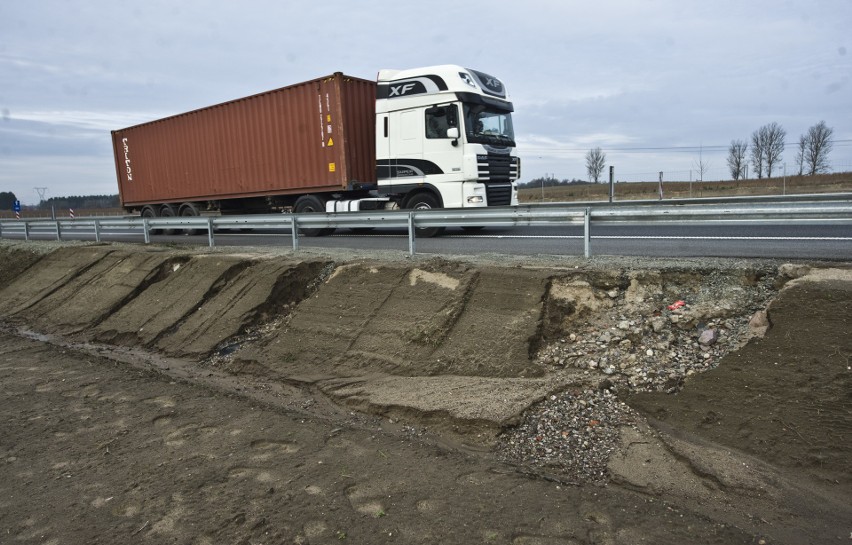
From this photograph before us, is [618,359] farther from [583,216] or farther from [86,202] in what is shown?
[86,202]

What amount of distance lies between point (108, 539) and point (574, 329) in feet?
12.9

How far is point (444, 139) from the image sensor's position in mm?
12539

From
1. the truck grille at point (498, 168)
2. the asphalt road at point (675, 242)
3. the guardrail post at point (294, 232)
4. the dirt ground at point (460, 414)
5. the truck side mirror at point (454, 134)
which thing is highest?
the truck side mirror at point (454, 134)

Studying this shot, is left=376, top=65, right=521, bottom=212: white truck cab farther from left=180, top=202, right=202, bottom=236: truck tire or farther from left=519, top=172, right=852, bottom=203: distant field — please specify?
left=519, top=172, right=852, bottom=203: distant field

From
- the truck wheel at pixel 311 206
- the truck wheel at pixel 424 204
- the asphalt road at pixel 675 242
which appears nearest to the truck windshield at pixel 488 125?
the truck wheel at pixel 424 204

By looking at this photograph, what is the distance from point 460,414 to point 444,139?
9258 millimetres

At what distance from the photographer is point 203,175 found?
18.1 m

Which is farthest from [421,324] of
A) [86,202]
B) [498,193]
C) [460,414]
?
[86,202]

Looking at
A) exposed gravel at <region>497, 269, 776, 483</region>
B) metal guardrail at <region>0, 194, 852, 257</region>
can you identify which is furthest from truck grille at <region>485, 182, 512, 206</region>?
exposed gravel at <region>497, 269, 776, 483</region>

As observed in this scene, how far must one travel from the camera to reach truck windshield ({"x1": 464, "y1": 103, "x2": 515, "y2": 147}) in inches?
488

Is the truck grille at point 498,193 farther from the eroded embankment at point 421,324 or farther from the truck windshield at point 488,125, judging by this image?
the eroded embankment at point 421,324

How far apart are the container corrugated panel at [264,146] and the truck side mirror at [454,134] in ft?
10.6

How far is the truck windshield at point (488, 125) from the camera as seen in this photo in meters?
12.4

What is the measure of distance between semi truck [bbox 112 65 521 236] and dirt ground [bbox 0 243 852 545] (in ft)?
18.8
